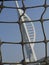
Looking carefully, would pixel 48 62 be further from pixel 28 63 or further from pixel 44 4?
pixel 44 4

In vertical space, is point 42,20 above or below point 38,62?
above

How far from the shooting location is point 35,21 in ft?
4.62

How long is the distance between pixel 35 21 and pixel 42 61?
0.78 feet

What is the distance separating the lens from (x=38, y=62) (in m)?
1.40

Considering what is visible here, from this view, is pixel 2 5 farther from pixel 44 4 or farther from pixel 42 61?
pixel 42 61

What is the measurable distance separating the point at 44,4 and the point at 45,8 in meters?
0.03

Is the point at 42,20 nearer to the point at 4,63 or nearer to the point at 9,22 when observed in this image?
the point at 9,22

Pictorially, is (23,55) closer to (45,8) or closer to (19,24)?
(19,24)

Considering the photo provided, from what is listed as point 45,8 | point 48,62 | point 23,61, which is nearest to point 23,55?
point 23,61

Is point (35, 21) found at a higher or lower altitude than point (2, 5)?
lower

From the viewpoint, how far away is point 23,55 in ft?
4.56

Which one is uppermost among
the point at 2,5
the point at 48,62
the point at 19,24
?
the point at 2,5

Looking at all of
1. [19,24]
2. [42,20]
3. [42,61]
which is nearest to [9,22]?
[19,24]

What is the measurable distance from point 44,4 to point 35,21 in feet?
0.40
